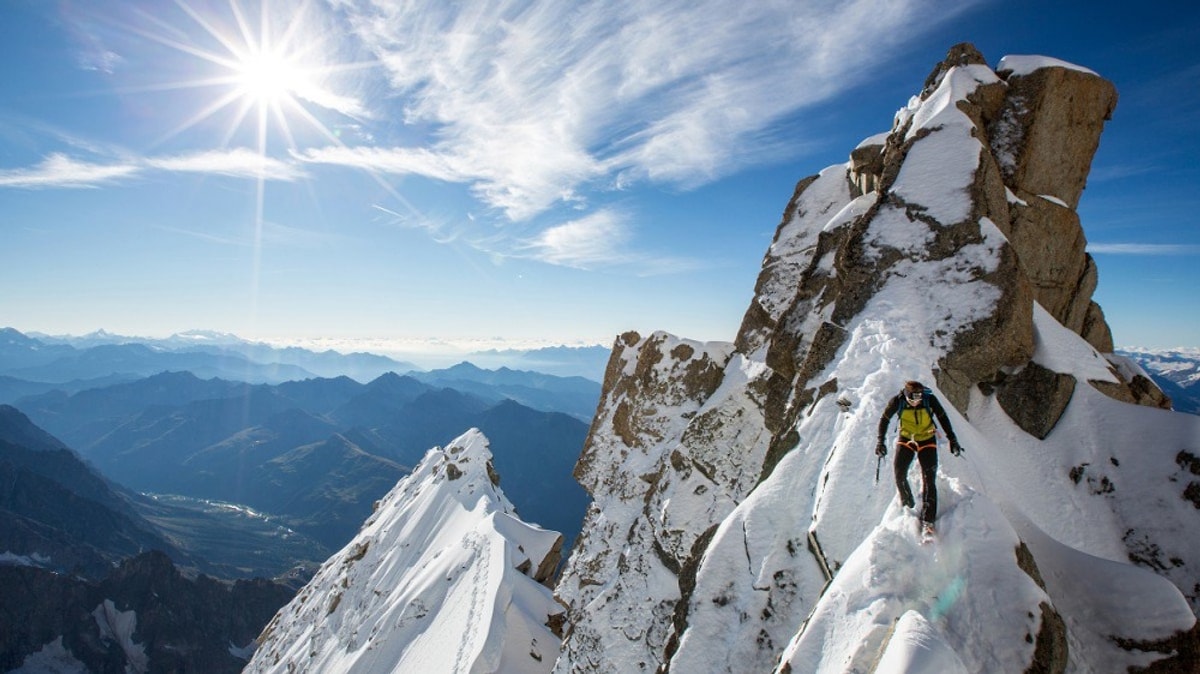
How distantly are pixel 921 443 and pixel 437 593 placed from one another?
5327 centimetres

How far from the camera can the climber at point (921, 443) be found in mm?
10516

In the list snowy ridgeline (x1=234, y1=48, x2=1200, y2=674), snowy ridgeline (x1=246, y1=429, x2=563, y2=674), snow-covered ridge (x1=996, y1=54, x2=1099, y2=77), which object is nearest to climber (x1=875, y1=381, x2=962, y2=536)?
snowy ridgeline (x1=234, y1=48, x2=1200, y2=674)

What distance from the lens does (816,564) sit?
14.2 metres

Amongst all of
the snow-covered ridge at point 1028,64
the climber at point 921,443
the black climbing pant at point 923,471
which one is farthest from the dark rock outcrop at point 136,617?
the snow-covered ridge at point 1028,64

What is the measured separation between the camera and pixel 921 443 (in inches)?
436

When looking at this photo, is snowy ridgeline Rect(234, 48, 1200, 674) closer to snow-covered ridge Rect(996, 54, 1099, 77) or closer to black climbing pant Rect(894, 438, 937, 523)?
snow-covered ridge Rect(996, 54, 1099, 77)

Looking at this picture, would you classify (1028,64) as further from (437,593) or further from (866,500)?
(437,593)

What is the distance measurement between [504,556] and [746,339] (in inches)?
1254

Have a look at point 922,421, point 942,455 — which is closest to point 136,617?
point 942,455

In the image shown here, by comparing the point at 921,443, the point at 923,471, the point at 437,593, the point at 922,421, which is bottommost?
the point at 437,593

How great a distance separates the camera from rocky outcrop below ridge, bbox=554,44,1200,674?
9.98m

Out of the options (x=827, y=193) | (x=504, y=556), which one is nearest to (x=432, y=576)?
(x=504, y=556)

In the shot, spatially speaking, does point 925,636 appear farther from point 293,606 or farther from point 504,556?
point 293,606

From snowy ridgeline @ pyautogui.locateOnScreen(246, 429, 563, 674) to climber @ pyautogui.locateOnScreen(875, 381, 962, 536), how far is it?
35.7 metres
